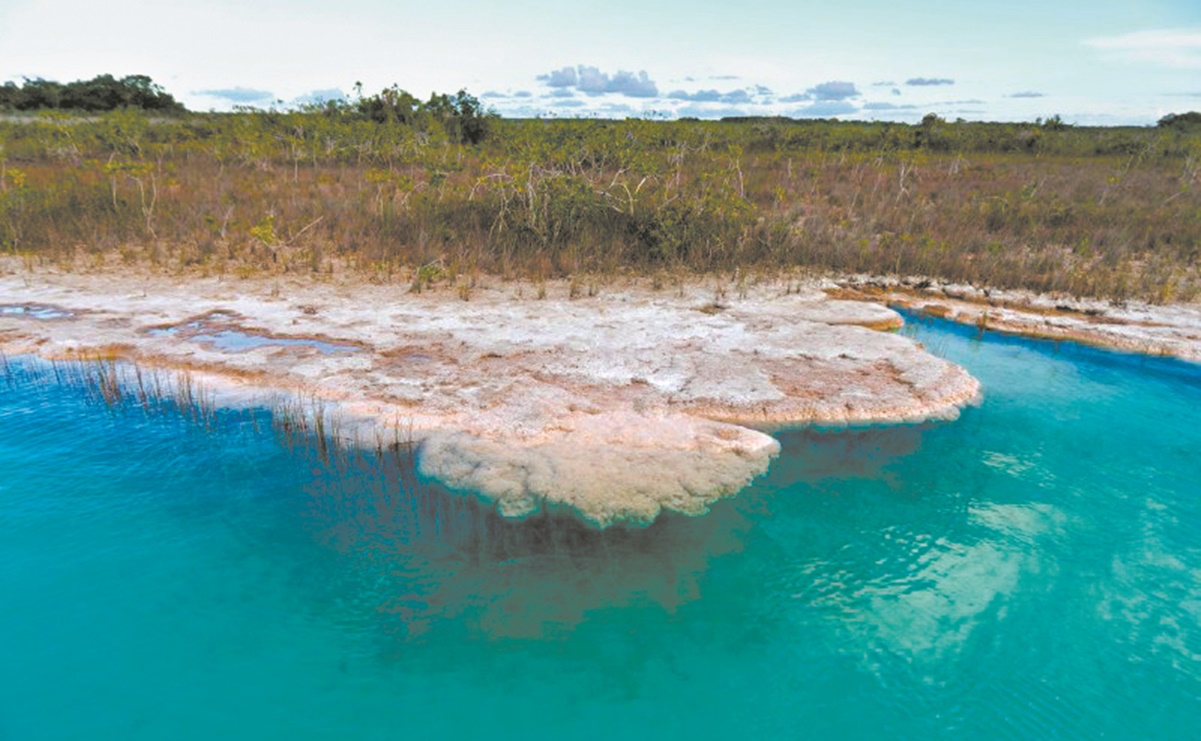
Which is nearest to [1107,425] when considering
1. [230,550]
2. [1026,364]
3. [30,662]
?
[1026,364]

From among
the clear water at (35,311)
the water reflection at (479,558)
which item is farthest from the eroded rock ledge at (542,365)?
the water reflection at (479,558)

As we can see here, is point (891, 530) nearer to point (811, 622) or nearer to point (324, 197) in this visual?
point (811, 622)

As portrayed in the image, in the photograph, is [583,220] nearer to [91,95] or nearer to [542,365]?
[542,365]

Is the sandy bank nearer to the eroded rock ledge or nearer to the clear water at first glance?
the eroded rock ledge

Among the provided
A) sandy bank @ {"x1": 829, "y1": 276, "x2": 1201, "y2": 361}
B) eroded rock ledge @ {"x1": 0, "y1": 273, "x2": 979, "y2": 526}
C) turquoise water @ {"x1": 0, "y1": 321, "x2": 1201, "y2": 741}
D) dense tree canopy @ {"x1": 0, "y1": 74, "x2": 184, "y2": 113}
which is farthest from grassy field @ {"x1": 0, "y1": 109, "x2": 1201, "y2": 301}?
dense tree canopy @ {"x1": 0, "y1": 74, "x2": 184, "y2": 113}

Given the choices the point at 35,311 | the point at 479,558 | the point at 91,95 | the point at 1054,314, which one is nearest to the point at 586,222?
the point at 1054,314

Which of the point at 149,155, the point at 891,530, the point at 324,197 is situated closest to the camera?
the point at 891,530
